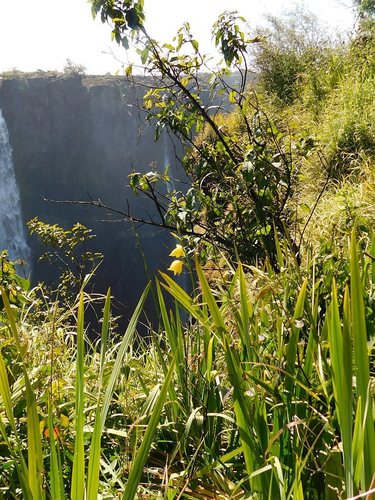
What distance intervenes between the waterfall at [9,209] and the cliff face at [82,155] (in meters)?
0.75

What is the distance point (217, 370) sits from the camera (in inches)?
70.7

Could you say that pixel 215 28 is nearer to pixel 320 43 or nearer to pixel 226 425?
pixel 226 425

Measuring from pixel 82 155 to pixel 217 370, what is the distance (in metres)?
23.1

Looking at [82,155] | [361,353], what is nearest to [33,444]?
[361,353]

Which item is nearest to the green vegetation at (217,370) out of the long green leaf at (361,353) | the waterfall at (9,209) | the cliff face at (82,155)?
the long green leaf at (361,353)

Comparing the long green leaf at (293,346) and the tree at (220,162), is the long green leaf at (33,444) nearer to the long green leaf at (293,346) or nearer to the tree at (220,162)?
the long green leaf at (293,346)

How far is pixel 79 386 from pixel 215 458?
512 mm

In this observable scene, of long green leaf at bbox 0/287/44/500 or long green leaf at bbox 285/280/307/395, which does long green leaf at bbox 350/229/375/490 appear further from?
long green leaf at bbox 0/287/44/500

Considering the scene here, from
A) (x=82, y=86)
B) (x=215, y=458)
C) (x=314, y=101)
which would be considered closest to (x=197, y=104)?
(x=215, y=458)

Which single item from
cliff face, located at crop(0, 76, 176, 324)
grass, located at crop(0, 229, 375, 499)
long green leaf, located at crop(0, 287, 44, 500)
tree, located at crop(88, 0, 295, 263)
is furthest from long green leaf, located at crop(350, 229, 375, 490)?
cliff face, located at crop(0, 76, 176, 324)

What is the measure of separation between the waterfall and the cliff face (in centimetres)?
75

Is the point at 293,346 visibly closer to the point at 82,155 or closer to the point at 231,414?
the point at 231,414

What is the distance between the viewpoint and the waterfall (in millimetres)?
18688

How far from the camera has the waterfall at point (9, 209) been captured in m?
18.7
